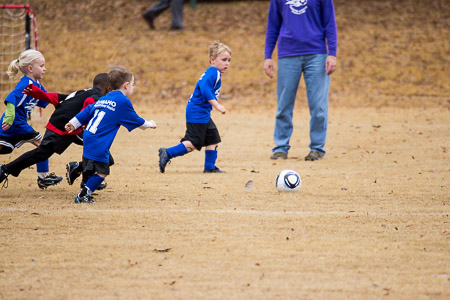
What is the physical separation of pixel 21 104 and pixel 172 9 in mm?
14016

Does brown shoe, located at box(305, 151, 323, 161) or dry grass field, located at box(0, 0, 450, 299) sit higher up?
brown shoe, located at box(305, 151, 323, 161)

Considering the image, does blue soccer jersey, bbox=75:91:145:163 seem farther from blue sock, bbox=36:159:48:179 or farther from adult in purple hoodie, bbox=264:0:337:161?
adult in purple hoodie, bbox=264:0:337:161

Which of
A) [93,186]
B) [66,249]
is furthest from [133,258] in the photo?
[93,186]

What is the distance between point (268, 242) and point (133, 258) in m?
0.98

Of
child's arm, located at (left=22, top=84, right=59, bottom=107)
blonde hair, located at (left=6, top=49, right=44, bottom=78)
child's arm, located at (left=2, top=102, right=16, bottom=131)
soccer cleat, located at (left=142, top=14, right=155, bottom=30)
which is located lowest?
child's arm, located at (left=2, top=102, right=16, bottom=131)

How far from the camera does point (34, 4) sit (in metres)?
22.8

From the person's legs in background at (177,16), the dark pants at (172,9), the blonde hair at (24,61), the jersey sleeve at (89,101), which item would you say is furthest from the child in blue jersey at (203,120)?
the person's legs in background at (177,16)

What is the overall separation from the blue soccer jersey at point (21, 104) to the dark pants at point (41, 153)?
43cm

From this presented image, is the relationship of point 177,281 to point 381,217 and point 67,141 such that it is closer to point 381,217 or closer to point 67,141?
point 381,217

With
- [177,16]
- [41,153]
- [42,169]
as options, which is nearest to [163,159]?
[42,169]

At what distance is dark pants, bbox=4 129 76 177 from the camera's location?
20.5 feet

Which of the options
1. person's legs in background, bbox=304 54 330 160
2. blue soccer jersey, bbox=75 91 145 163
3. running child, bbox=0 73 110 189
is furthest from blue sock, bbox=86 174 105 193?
person's legs in background, bbox=304 54 330 160

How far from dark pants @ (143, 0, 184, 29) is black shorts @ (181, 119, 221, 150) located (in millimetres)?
12187

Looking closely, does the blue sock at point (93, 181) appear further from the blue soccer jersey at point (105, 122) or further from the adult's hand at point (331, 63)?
the adult's hand at point (331, 63)
